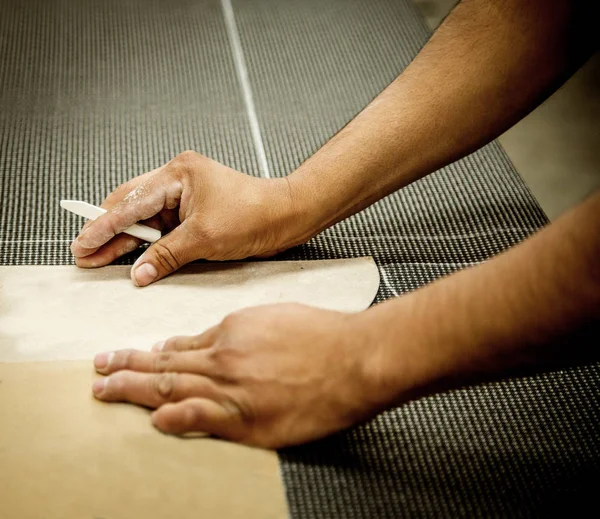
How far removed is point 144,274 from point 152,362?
0.62 ft

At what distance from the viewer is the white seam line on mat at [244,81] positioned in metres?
1.15

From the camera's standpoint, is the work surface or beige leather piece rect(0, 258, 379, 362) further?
beige leather piece rect(0, 258, 379, 362)

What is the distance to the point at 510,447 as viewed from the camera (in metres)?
0.75

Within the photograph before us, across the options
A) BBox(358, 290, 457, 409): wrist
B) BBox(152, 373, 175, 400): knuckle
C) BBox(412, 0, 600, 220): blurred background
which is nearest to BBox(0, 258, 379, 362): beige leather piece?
BBox(152, 373, 175, 400): knuckle

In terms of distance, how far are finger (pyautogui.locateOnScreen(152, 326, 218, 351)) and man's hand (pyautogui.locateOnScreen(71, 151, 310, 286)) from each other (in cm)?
16

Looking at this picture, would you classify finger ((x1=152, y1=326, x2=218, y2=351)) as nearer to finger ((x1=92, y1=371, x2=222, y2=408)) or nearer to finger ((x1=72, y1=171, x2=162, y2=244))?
finger ((x1=92, y1=371, x2=222, y2=408))

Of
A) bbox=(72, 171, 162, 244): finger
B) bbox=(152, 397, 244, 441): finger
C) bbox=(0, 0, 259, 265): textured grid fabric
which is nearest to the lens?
bbox=(152, 397, 244, 441): finger

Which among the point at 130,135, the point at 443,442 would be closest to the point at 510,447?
the point at 443,442

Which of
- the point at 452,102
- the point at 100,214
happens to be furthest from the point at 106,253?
the point at 452,102

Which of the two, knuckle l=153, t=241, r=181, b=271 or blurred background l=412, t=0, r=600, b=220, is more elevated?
knuckle l=153, t=241, r=181, b=271

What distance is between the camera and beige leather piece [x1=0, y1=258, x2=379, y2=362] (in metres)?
0.81

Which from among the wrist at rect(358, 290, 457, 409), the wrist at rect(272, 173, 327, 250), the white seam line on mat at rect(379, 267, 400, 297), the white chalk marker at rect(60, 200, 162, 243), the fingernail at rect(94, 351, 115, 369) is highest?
the wrist at rect(358, 290, 457, 409)

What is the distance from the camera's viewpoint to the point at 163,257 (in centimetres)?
88

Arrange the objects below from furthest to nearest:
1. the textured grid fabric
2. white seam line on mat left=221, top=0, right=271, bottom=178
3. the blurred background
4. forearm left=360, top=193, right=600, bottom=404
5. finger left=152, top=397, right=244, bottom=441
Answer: the blurred background, white seam line on mat left=221, top=0, right=271, bottom=178, the textured grid fabric, finger left=152, top=397, right=244, bottom=441, forearm left=360, top=193, right=600, bottom=404
